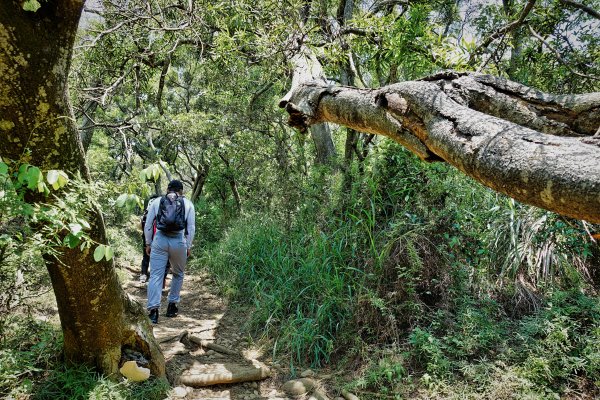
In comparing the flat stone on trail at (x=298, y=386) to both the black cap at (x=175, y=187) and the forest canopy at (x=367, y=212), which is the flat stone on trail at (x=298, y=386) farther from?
the black cap at (x=175, y=187)

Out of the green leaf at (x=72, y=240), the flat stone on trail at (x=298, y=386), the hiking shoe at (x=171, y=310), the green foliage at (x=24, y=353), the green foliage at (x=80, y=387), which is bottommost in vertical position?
the flat stone on trail at (x=298, y=386)

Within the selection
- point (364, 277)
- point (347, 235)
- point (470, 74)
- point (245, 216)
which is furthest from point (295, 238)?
point (470, 74)

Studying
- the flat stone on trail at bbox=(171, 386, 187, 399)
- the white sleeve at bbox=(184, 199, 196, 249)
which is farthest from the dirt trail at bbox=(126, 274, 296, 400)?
the white sleeve at bbox=(184, 199, 196, 249)

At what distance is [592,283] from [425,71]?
327 cm

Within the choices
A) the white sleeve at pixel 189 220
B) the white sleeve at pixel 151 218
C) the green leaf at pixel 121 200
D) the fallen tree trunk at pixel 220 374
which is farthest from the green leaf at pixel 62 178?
the white sleeve at pixel 151 218

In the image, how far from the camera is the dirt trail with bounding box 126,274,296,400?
3.96 meters

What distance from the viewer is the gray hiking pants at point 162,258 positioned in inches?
201

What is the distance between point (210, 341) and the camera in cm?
504

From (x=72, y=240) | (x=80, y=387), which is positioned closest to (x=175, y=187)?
(x=80, y=387)

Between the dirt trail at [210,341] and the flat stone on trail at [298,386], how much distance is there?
0.08m

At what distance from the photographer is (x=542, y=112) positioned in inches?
85.7

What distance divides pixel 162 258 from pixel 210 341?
128cm

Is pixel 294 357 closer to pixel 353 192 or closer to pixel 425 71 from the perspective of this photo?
pixel 353 192

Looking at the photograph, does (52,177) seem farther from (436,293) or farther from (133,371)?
(436,293)
